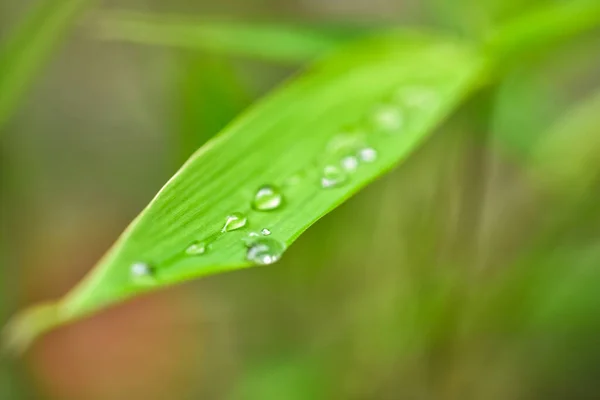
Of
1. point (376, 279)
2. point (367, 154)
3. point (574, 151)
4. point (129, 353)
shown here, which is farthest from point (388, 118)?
point (129, 353)

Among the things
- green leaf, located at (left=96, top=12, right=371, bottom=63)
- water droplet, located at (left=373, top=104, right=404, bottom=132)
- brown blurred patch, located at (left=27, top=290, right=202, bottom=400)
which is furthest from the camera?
brown blurred patch, located at (left=27, top=290, right=202, bottom=400)

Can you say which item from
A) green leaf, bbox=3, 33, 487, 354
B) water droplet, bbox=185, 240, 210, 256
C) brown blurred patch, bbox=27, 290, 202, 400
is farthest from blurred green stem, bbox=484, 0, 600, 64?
brown blurred patch, bbox=27, 290, 202, 400

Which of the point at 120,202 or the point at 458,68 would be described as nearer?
the point at 458,68

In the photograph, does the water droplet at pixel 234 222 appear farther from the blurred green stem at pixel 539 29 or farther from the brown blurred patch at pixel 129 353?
the brown blurred patch at pixel 129 353

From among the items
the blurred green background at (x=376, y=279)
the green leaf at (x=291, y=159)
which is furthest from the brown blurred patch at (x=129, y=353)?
the green leaf at (x=291, y=159)

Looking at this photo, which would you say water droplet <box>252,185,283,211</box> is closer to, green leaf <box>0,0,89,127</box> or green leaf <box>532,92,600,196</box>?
green leaf <box>0,0,89,127</box>

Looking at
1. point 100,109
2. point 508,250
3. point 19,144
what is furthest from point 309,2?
point 508,250

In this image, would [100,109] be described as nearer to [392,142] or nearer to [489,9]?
[489,9]
